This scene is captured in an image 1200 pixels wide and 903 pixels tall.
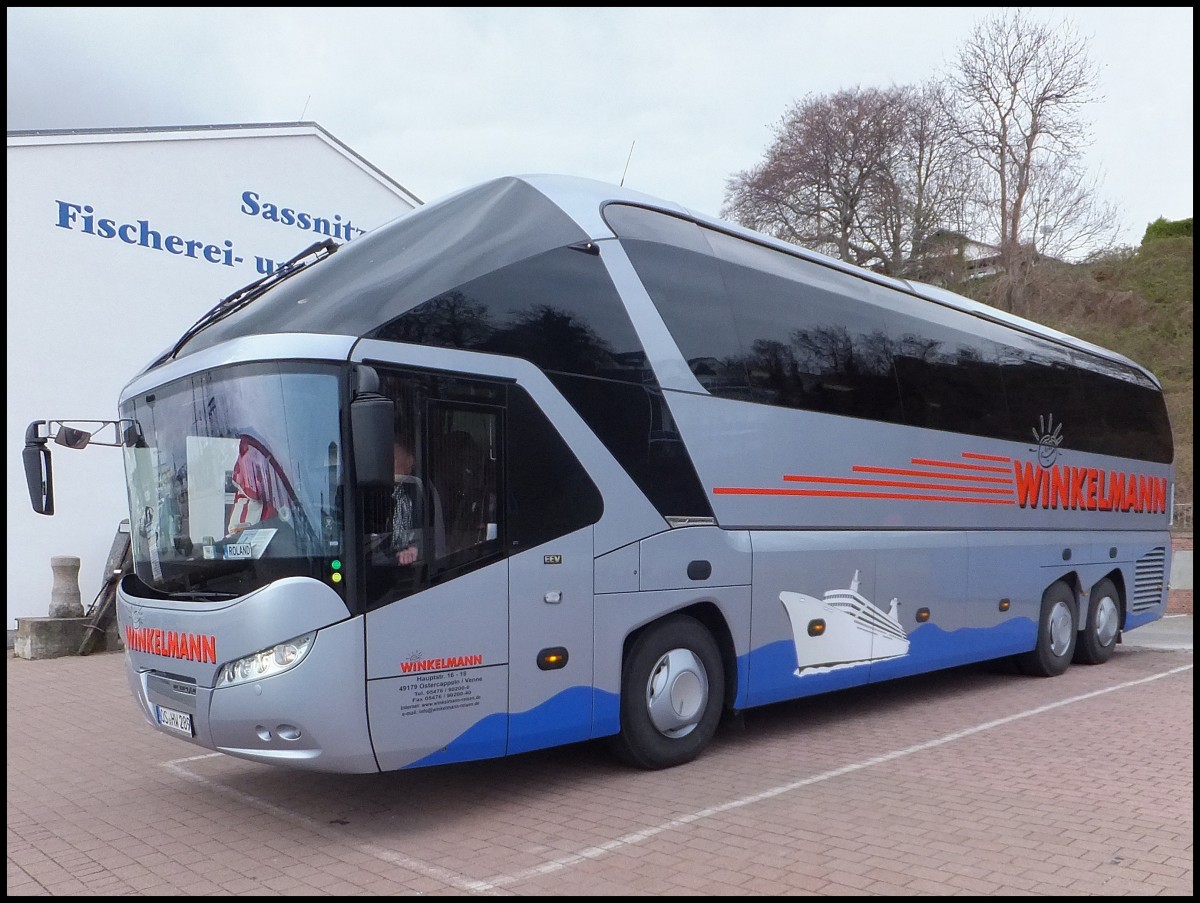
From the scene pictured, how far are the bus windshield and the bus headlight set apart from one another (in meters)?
0.33

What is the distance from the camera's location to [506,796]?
6598mm

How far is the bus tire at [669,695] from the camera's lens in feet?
22.5

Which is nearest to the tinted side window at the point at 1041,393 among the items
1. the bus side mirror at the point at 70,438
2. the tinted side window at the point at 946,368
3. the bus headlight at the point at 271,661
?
the tinted side window at the point at 946,368

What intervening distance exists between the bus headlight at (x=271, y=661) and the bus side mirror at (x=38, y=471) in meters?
2.02

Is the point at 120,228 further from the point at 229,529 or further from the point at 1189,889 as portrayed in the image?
the point at 1189,889

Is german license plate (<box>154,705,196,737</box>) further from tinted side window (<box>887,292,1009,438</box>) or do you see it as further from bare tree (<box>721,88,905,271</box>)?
bare tree (<box>721,88,905,271</box>)

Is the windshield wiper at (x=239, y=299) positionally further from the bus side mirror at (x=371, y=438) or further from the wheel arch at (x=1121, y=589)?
the wheel arch at (x=1121, y=589)

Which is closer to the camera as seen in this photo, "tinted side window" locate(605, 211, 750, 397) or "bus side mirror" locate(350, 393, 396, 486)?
"bus side mirror" locate(350, 393, 396, 486)

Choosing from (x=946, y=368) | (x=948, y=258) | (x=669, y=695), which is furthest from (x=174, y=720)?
(x=948, y=258)

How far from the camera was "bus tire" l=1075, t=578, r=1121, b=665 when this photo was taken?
12.7 m

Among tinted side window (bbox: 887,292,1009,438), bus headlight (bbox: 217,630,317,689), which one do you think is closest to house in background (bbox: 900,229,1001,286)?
tinted side window (bbox: 887,292,1009,438)

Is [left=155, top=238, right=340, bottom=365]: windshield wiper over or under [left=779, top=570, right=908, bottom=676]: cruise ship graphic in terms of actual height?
over

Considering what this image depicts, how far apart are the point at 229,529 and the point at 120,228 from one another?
9911 mm

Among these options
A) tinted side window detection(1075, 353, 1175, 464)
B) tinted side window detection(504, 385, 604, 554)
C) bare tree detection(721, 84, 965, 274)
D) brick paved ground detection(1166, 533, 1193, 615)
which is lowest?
brick paved ground detection(1166, 533, 1193, 615)
